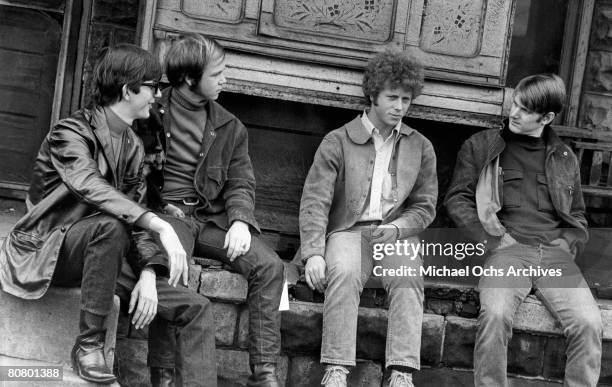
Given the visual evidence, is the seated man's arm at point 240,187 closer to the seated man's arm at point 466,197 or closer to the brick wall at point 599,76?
the seated man's arm at point 466,197

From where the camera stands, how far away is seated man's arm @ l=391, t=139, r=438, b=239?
5.57 m

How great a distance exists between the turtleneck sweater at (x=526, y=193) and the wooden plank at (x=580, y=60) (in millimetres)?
862

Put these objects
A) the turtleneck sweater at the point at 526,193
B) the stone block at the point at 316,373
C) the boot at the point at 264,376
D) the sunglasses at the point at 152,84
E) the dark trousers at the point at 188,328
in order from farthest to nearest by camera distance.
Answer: the turtleneck sweater at the point at 526,193 → the stone block at the point at 316,373 → the boot at the point at 264,376 → the sunglasses at the point at 152,84 → the dark trousers at the point at 188,328

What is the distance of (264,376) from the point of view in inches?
198

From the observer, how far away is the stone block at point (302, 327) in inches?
215

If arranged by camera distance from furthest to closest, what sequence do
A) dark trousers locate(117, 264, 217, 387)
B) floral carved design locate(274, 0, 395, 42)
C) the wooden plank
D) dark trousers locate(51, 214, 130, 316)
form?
the wooden plank → floral carved design locate(274, 0, 395, 42) → dark trousers locate(117, 264, 217, 387) → dark trousers locate(51, 214, 130, 316)

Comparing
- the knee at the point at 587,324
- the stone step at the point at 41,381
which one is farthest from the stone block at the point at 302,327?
the knee at the point at 587,324

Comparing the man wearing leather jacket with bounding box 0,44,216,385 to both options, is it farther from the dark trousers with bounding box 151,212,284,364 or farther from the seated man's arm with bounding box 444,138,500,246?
the seated man's arm with bounding box 444,138,500,246

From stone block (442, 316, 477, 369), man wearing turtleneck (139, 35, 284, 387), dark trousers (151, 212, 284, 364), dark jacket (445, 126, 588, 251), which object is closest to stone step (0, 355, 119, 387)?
dark trousers (151, 212, 284, 364)

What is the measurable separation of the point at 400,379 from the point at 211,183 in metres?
1.32

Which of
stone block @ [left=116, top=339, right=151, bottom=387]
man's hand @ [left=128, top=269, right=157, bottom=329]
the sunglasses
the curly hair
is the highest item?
the curly hair

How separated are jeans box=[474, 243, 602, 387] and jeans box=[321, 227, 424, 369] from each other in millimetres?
331

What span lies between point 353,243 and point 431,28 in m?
1.32

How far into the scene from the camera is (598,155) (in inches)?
250
